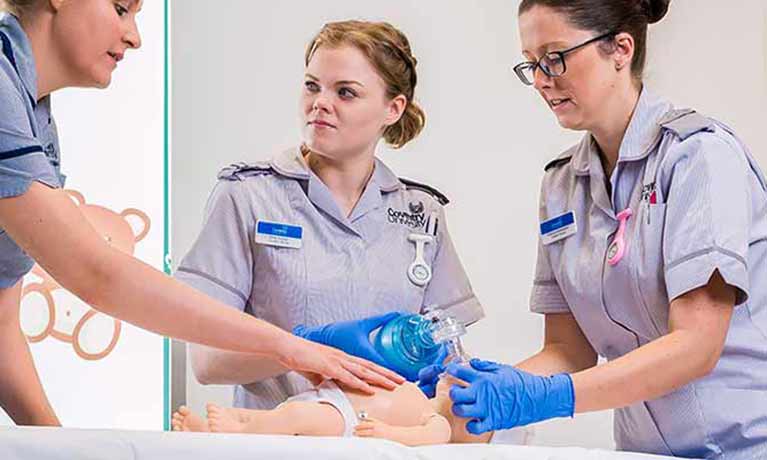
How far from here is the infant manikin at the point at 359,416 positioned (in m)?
1.48

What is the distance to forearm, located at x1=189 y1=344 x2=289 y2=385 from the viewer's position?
1.86 m

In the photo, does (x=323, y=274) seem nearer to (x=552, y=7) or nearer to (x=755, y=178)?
(x=552, y=7)

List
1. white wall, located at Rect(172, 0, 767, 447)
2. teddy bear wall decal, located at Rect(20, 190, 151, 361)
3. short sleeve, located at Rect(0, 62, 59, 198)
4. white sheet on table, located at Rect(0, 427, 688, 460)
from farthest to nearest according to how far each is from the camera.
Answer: white wall, located at Rect(172, 0, 767, 447)
teddy bear wall decal, located at Rect(20, 190, 151, 361)
short sleeve, located at Rect(0, 62, 59, 198)
white sheet on table, located at Rect(0, 427, 688, 460)

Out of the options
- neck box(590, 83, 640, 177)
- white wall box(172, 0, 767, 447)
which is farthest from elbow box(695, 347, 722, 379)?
white wall box(172, 0, 767, 447)

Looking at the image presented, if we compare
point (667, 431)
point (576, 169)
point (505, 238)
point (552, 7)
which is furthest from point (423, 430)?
point (505, 238)

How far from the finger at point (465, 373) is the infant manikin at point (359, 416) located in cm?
9

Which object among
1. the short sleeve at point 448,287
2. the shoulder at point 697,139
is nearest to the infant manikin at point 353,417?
the short sleeve at point 448,287

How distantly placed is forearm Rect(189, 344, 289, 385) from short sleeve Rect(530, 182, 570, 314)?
19.7 inches

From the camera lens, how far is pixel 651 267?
64.7 inches

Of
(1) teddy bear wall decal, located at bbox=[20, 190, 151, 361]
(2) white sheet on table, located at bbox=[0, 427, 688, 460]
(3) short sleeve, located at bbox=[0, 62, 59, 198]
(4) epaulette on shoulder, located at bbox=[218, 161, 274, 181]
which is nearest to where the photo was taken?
(2) white sheet on table, located at bbox=[0, 427, 688, 460]

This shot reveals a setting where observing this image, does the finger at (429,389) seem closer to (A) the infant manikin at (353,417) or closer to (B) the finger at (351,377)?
(A) the infant manikin at (353,417)

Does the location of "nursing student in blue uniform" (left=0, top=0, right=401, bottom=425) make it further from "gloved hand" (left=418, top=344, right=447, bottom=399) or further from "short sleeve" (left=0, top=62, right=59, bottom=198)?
"gloved hand" (left=418, top=344, right=447, bottom=399)

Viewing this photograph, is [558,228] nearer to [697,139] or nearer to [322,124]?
[697,139]

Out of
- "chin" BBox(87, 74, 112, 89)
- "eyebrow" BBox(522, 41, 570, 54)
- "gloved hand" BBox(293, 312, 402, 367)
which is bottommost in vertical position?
"gloved hand" BBox(293, 312, 402, 367)
